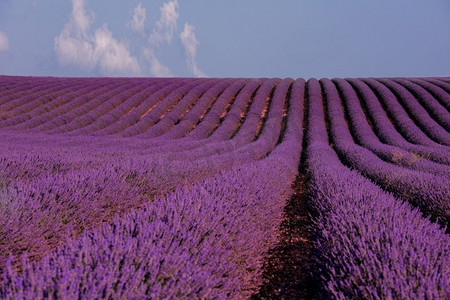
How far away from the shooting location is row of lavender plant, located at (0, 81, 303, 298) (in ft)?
4.65

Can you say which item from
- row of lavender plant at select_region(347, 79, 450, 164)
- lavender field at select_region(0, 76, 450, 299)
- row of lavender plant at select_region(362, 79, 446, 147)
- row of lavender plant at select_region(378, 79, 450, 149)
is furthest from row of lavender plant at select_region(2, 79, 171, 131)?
row of lavender plant at select_region(378, 79, 450, 149)

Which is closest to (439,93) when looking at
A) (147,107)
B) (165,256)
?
(147,107)

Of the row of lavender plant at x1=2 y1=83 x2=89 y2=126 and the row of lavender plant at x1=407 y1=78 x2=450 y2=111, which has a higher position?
the row of lavender plant at x1=407 y1=78 x2=450 y2=111

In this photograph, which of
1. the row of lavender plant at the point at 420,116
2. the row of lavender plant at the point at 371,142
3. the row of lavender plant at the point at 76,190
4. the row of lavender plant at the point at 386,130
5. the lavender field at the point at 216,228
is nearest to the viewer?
the lavender field at the point at 216,228

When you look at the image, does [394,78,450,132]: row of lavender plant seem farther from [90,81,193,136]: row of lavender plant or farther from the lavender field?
[90,81,193,136]: row of lavender plant

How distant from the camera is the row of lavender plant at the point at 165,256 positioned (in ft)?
4.65

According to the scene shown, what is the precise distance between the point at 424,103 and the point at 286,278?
2078 cm

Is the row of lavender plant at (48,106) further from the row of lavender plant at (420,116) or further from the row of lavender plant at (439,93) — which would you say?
the row of lavender plant at (439,93)

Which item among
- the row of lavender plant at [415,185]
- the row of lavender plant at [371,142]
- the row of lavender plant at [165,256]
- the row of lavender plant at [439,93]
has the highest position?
the row of lavender plant at [439,93]

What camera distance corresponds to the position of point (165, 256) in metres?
1.74

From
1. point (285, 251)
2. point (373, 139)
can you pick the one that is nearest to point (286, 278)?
point (285, 251)

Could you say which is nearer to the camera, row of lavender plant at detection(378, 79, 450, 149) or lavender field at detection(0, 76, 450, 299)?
lavender field at detection(0, 76, 450, 299)

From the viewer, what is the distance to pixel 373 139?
13.9 meters

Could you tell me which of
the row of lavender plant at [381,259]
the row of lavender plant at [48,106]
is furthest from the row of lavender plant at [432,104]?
the row of lavender plant at [48,106]
